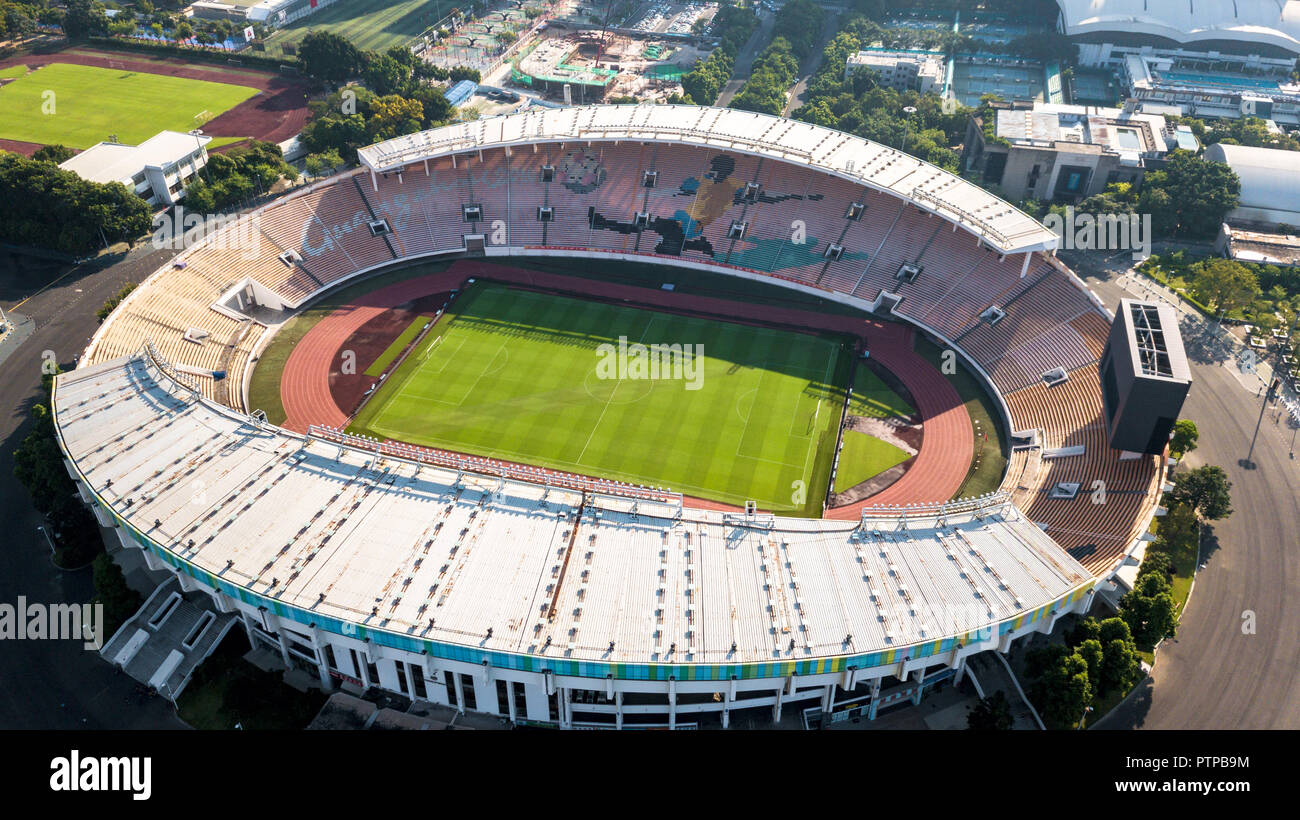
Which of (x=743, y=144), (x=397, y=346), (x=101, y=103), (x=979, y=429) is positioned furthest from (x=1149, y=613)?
(x=101, y=103)

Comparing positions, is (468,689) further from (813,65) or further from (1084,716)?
(813,65)

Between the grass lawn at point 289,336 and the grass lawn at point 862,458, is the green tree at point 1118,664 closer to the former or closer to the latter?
the grass lawn at point 862,458

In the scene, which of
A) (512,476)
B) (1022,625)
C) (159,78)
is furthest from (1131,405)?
(159,78)

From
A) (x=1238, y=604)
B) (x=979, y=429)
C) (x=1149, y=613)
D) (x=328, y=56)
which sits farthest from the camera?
(x=328, y=56)

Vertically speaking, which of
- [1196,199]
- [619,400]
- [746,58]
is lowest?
[619,400]

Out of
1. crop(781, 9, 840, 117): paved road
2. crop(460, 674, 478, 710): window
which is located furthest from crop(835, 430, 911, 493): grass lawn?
crop(781, 9, 840, 117): paved road

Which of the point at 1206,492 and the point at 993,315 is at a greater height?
the point at 993,315
